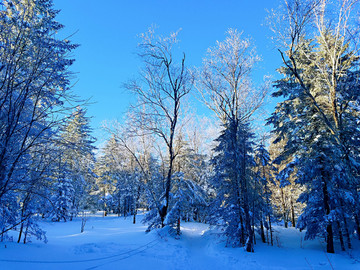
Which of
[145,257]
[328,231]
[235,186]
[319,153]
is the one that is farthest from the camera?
[235,186]

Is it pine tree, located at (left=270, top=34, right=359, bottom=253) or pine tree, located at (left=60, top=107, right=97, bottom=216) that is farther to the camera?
pine tree, located at (left=270, top=34, right=359, bottom=253)

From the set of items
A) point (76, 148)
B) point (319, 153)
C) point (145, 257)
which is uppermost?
point (319, 153)

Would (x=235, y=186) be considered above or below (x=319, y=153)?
below

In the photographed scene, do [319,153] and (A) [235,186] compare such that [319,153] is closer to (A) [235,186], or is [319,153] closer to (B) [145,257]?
(A) [235,186]

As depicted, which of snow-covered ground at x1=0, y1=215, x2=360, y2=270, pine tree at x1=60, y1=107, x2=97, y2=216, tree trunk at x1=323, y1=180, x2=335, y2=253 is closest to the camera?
pine tree at x1=60, y1=107, x2=97, y2=216

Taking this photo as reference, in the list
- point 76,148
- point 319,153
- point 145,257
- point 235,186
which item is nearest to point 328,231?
point 319,153

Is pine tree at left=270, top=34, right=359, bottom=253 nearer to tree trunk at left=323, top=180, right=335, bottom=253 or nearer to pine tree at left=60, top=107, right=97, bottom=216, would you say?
tree trunk at left=323, top=180, right=335, bottom=253

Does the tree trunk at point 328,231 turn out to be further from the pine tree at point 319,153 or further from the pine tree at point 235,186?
the pine tree at point 235,186

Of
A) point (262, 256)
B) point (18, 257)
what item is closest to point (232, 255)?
point (262, 256)

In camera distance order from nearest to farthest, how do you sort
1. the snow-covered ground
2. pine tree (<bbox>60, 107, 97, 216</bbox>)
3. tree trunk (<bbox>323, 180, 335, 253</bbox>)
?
pine tree (<bbox>60, 107, 97, 216</bbox>) < the snow-covered ground < tree trunk (<bbox>323, 180, 335, 253</bbox>)

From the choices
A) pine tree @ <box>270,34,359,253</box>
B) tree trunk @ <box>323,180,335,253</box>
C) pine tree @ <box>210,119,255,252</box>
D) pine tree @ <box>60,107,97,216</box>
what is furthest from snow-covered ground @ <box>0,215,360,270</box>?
pine tree @ <box>60,107,97,216</box>

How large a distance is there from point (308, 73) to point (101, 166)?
31.2 m

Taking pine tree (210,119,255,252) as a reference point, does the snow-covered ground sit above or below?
below

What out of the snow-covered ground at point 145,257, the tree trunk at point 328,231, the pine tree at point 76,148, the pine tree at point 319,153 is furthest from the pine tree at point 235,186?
the pine tree at point 76,148
